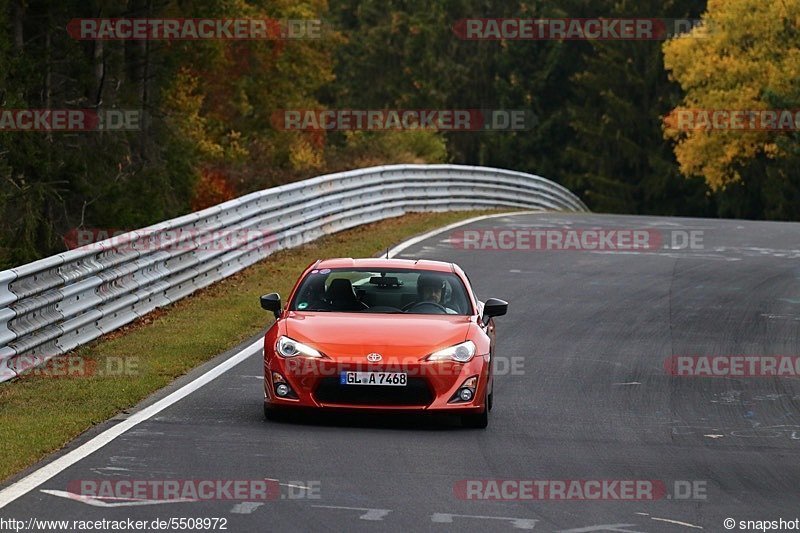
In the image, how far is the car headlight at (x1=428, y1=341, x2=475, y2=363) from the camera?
11523 mm

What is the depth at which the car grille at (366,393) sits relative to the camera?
11.4m

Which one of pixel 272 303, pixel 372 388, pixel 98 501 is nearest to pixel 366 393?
pixel 372 388

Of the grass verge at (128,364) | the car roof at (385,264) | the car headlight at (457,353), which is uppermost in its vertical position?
the car roof at (385,264)

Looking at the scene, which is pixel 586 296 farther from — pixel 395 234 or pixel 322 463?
pixel 322 463

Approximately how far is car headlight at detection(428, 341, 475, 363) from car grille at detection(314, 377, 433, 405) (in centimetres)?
23

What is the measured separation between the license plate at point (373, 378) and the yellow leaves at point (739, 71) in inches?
2066

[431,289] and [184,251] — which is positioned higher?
[431,289]

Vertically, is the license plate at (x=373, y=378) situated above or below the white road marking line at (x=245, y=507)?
above

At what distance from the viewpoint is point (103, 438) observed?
34.5ft

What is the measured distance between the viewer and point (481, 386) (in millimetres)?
11562

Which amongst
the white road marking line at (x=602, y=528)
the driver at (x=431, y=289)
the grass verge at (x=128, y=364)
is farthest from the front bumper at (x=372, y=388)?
the white road marking line at (x=602, y=528)

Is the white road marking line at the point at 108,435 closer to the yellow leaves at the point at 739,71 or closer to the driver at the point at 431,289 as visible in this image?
the driver at the point at 431,289

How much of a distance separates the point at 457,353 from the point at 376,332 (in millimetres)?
655

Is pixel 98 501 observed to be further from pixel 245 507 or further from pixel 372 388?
pixel 372 388
